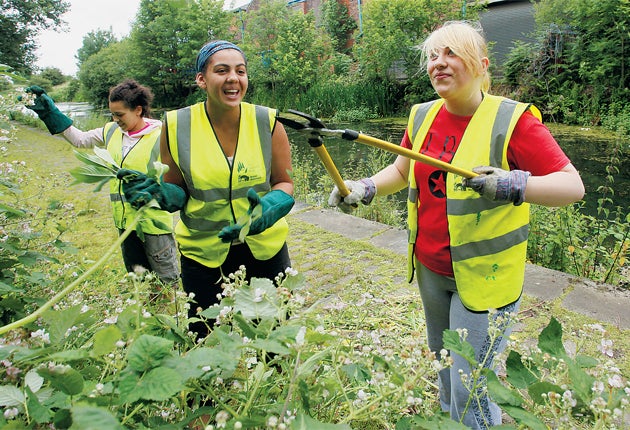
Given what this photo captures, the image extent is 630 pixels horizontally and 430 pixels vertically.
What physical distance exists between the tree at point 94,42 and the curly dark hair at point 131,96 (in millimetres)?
89884

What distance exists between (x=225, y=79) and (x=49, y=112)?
1866mm

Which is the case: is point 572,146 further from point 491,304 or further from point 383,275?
point 491,304

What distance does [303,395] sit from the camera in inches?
31.5

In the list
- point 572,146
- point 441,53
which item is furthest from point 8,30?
point 441,53

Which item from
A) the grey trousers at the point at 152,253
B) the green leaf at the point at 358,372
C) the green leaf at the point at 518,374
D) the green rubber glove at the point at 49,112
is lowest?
the grey trousers at the point at 152,253

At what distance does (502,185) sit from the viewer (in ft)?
5.23

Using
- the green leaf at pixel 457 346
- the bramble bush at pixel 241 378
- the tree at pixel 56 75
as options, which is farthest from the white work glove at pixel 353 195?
the tree at pixel 56 75

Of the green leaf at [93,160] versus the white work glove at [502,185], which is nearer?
the green leaf at [93,160]

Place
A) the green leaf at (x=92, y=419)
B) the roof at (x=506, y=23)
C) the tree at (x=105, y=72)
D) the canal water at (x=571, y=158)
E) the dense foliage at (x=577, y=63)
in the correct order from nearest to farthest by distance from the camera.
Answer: the green leaf at (x=92, y=419)
the canal water at (x=571, y=158)
the dense foliage at (x=577, y=63)
the roof at (x=506, y=23)
the tree at (x=105, y=72)

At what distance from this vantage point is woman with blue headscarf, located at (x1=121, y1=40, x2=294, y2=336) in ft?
7.26

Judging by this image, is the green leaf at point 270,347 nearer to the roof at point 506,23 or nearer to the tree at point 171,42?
the roof at point 506,23

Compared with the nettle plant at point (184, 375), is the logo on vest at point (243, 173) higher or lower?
higher

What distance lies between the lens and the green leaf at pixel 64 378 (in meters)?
0.71

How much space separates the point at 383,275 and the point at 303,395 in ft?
10.7
